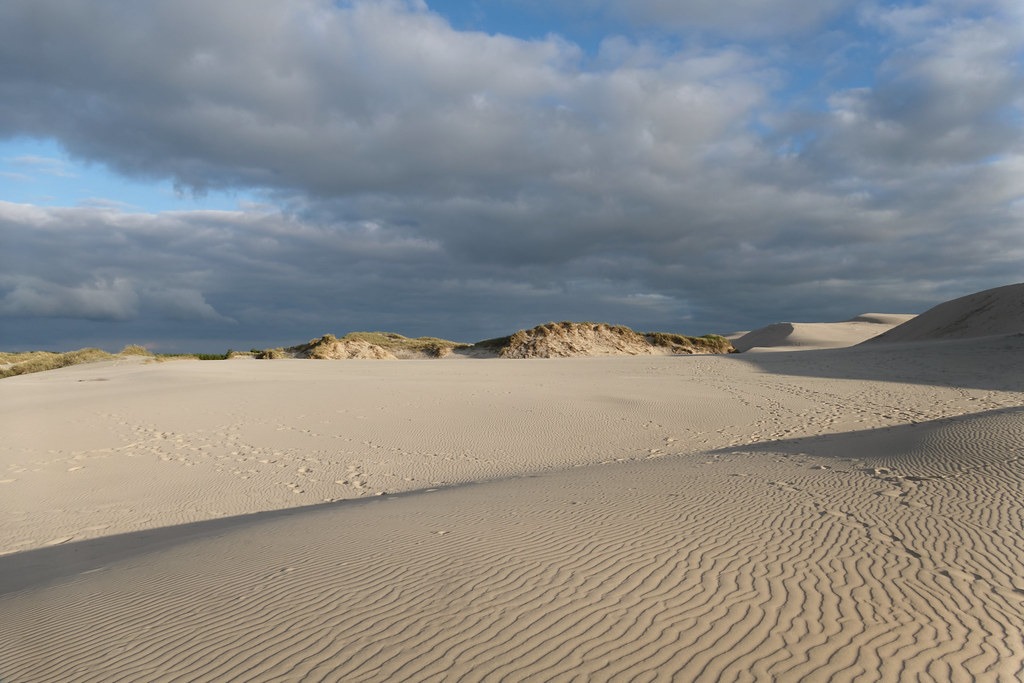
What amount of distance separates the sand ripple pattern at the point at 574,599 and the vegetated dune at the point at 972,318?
111 ft

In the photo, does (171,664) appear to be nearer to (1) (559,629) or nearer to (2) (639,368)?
(1) (559,629)

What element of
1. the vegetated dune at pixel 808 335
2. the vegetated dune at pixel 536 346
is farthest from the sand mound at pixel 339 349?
the vegetated dune at pixel 808 335

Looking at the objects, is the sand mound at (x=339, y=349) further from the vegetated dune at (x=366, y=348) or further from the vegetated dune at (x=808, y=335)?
the vegetated dune at (x=808, y=335)

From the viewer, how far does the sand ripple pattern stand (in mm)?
3479

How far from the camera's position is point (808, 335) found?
7238cm

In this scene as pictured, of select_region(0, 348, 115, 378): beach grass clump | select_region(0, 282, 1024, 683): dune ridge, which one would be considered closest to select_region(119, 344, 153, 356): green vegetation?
select_region(0, 348, 115, 378): beach grass clump

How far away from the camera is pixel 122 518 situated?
8.56m

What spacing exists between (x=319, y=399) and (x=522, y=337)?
25026mm

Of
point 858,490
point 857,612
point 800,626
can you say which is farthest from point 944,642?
point 858,490

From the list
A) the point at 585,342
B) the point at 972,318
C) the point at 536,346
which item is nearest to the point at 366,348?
the point at 536,346

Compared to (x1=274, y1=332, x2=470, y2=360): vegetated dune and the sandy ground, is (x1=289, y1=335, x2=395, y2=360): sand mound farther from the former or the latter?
the sandy ground

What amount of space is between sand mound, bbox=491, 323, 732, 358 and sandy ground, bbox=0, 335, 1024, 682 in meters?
26.3

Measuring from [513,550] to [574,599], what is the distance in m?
1.16

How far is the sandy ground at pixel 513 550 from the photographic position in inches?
142
